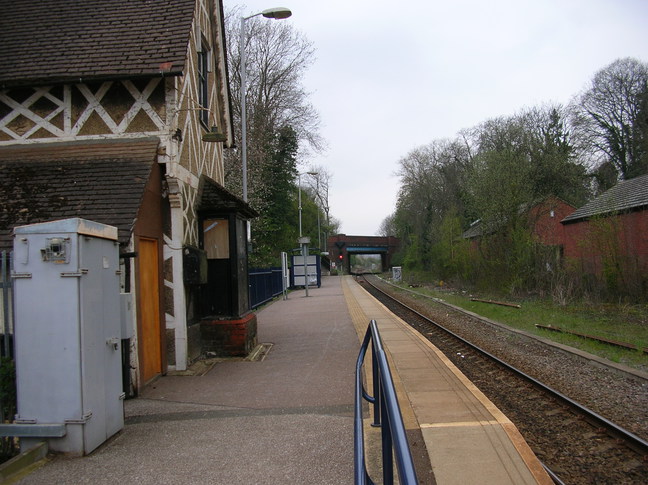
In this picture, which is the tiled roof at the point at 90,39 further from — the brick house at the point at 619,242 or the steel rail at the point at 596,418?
the brick house at the point at 619,242

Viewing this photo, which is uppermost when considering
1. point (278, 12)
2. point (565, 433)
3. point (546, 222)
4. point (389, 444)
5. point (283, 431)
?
point (278, 12)

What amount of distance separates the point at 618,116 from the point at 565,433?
141 feet

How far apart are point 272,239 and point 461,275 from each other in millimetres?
12659

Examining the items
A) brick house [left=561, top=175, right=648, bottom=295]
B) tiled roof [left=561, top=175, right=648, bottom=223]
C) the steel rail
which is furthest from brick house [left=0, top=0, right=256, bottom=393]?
tiled roof [left=561, top=175, right=648, bottom=223]

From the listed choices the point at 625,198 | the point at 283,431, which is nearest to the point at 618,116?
the point at 625,198

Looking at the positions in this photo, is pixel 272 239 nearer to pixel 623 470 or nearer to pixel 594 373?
pixel 594 373

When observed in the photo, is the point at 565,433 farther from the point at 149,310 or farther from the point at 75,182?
the point at 75,182

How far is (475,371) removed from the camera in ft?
29.2

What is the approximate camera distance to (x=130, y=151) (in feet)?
24.8

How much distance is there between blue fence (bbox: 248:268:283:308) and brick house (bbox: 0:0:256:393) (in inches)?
302

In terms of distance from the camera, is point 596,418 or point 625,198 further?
point 625,198

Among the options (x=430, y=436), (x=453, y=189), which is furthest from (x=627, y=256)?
(x=453, y=189)

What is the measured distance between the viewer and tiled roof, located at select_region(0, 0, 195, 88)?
770 cm

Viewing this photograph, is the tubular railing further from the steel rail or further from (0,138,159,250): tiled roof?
(0,138,159,250): tiled roof
